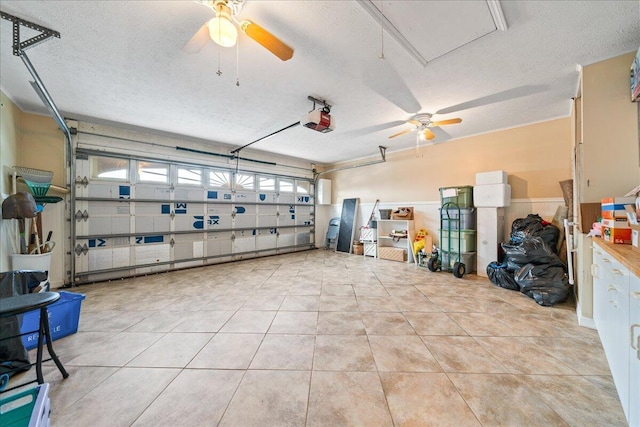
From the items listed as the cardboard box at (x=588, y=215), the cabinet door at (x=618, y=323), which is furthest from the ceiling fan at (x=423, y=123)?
the cabinet door at (x=618, y=323)

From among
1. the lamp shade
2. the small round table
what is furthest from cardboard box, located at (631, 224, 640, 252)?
the small round table

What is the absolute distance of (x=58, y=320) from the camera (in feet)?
6.89

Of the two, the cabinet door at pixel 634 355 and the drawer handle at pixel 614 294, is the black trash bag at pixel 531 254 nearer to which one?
the drawer handle at pixel 614 294

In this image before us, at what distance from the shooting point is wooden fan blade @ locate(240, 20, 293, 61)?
153 centimetres

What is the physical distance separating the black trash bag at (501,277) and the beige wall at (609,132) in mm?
1493

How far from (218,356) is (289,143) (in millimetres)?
4313

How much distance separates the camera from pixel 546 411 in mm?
1308

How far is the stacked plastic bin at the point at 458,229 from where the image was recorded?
4.14 meters

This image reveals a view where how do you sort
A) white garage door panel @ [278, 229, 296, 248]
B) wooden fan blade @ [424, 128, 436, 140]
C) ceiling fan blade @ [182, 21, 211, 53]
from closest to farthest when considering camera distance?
ceiling fan blade @ [182, 21, 211, 53], wooden fan blade @ [424, 128, 436, 140], white garage door panel @ [278, 229, 296, 248]

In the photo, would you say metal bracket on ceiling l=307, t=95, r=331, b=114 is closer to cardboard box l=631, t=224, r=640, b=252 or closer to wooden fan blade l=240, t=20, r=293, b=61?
wooden fan blade l=240, t=20, r=293, b=61

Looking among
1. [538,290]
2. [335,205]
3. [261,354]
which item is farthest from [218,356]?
[335,205]

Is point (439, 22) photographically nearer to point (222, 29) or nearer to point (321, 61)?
point (321, 61)

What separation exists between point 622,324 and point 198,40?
11.0 feet

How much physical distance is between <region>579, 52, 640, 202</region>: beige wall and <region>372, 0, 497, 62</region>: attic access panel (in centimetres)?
140
